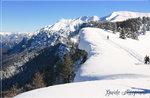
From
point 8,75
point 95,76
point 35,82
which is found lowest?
point 8,75

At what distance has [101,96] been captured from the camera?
8.70 m

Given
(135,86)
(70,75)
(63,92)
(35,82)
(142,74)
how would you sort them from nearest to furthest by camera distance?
(63,92)
(135,86)
(142,74)
(35,82)
(70,75)

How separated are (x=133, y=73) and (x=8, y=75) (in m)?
195

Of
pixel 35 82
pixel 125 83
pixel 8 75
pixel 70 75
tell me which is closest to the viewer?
pixel 125 83

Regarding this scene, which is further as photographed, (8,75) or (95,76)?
(8,75)

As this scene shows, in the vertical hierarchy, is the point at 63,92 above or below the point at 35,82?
above

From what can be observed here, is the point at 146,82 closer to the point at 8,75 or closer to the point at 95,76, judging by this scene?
the point at 95,76

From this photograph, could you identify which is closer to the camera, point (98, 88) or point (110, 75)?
point (98, 88)

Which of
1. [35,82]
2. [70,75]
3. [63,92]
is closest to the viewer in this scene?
[63,92]

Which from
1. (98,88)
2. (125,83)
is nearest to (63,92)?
(98,88)

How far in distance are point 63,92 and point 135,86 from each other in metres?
5.88

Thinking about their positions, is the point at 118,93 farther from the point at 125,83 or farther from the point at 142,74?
the point at 142,74

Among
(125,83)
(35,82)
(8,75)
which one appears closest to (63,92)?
(125,83)

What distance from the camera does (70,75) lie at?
34.1 metres
